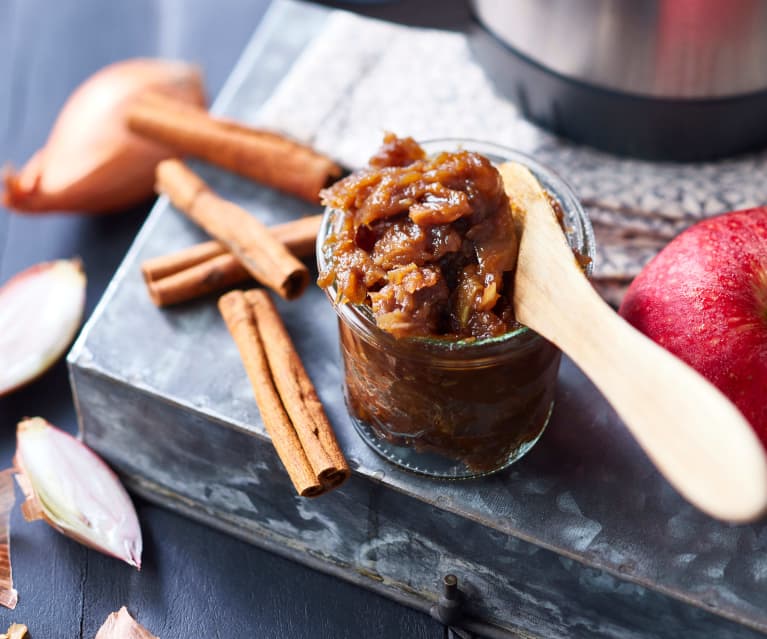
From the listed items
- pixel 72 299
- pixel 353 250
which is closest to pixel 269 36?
pixel 72 299

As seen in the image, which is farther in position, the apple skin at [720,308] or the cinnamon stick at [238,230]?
the cinnamon stick at [238,230]

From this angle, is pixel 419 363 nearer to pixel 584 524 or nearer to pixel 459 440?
pixel 459 440

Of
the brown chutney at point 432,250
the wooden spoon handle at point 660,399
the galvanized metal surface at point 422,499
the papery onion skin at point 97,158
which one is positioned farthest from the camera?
the papery onion skin at point 97,158

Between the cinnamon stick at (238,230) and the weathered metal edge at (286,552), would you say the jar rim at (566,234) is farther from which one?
Answer: the weathered metal edge at (286,552)

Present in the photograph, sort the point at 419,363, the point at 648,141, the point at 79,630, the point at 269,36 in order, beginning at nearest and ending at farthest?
the point at 419,363
the point at 79,630
the point at 648,141
the point at 269,36

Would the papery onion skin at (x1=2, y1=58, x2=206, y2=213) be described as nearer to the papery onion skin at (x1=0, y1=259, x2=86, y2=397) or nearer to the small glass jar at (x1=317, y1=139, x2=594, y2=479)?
the papery onion skin at (x1=0, y1=259, x2=86, y2=397)

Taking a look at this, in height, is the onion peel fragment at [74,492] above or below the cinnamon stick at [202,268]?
below

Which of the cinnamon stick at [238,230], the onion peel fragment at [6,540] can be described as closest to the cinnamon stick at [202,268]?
the cinnamon stick at [238,230]
